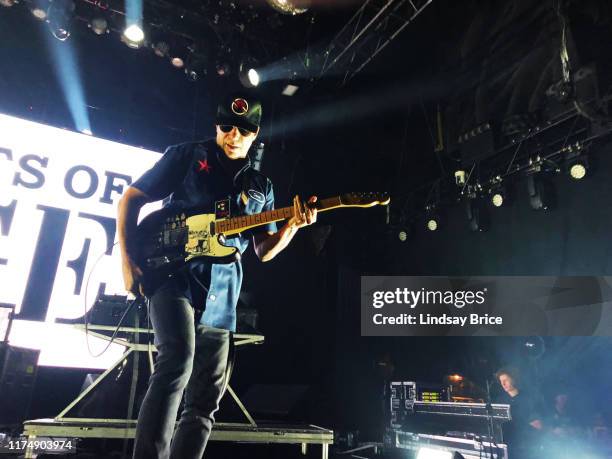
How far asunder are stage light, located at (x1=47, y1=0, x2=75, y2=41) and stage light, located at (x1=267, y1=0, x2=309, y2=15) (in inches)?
85.2

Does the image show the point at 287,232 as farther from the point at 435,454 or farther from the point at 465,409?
the point at 465,409

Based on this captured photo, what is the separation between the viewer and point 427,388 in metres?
6.04

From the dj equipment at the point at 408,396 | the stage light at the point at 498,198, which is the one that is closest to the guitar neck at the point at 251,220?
the stage light at the point at 498,198

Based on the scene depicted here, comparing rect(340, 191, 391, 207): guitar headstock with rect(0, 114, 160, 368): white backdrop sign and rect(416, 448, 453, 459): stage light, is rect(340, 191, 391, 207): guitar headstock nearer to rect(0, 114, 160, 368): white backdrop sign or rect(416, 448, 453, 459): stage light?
rect(416, 448, 453, 459): stage light

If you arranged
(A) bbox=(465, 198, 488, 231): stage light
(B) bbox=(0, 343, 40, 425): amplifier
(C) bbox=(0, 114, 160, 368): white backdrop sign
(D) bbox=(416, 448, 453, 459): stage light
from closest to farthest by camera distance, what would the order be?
(B) bbox=(0, 343, 40, 425): amplifier, (D) bbox=(416, 448, 453, 459): stage light, (C) bbox=(0, 114, 160, 368): white backdrop sign, (A) bbox=(465, 198, 488, 231): stage light

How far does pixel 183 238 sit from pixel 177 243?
0.11ft

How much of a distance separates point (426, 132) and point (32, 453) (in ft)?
22.3

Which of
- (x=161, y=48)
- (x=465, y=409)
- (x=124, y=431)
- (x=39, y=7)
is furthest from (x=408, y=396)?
(x=39, y=7)

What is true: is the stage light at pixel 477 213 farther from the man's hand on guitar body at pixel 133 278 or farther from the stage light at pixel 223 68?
the man's hand on guitar body at pixel 133 278

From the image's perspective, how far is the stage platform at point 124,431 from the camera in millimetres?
2354

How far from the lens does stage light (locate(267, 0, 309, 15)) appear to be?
4.50 m

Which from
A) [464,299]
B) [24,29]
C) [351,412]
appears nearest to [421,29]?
[464,299]

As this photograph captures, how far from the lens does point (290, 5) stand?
453 centimetres

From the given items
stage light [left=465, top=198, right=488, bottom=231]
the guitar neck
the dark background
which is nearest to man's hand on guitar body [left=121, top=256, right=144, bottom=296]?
the guitar neck
